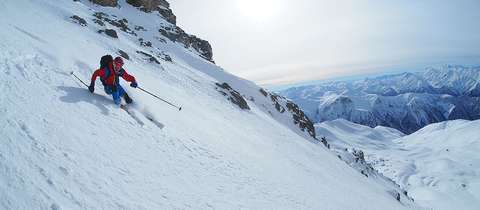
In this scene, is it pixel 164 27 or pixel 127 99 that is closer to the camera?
pixel 127 99

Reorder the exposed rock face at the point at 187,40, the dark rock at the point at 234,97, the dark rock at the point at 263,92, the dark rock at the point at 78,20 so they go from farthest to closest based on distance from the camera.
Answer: the exposed rock face at the point at 187,40 < the dark rock at the point at 263,92 < the dark rock at the point at 234,97 < the dark rock at the point at 78,20

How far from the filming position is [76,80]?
14.1 m

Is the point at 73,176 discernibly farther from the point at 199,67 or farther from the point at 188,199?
the point at 199,67

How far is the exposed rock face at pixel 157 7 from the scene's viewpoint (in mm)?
67000


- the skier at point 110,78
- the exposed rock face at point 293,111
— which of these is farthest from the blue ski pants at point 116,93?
the exposed rock face at point 293,111

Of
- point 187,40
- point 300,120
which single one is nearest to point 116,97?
point 300,120

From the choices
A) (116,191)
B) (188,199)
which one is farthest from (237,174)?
(116,191)

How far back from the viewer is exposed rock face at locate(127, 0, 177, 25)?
2638 inches

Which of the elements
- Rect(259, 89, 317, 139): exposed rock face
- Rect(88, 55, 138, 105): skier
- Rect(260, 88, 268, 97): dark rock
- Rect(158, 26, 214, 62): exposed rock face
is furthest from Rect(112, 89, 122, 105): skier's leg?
Rect(158, 26, 214, 62): exposed rock face

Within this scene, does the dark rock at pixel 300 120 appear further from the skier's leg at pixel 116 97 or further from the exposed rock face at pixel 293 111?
the skier's leg at pixel 116 97

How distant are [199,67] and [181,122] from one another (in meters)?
35.9

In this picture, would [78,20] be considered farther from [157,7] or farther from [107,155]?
[157,7]

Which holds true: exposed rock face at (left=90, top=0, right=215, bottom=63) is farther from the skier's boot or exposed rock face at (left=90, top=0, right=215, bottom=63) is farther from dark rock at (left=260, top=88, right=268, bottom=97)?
the skier's boot

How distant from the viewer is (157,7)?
7312cm
